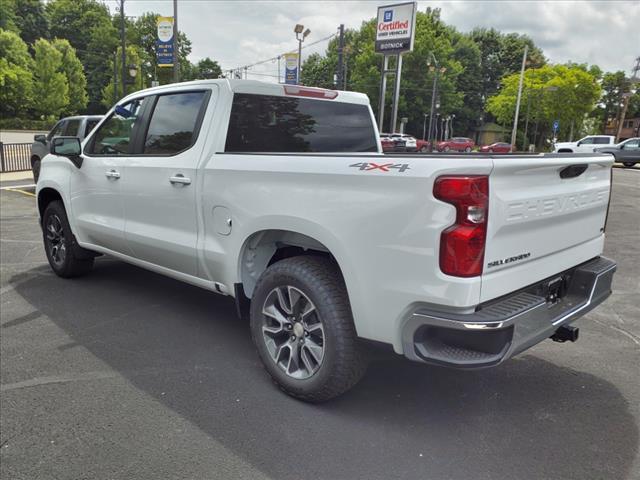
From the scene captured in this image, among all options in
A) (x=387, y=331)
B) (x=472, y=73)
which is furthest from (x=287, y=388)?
(x=472, y=73)

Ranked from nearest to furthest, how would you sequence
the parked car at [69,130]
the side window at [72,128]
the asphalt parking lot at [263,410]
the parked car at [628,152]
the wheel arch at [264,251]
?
the asphalt parking lot at [263,410], the wheel arch at [264,251], the parked car at [69,130], the side window at [72,128], the parked car at [628,152]

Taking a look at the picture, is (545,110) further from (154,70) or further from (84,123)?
(84,123)

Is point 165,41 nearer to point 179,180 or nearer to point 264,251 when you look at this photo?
point 179,180

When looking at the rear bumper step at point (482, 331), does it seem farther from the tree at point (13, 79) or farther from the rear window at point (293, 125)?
the tree at point (13, 79)

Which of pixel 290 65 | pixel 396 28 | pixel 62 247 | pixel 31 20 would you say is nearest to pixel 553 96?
pixel 396 28

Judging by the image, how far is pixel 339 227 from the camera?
2707mm

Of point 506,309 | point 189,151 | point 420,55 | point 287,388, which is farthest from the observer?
point 420,55

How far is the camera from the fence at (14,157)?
17859 millimetres

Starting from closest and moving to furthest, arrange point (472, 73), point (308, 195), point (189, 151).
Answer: point (308, 195) < point (189, 151) < point (472, 73)

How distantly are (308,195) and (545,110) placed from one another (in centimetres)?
6463

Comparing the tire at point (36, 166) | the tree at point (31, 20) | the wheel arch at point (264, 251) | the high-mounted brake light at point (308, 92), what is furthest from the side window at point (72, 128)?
the tree at point (31, 20)

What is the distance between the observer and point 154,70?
243 ft

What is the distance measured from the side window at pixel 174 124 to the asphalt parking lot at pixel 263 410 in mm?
1551

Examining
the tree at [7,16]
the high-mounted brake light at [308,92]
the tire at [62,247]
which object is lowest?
the tire at [62,247]
